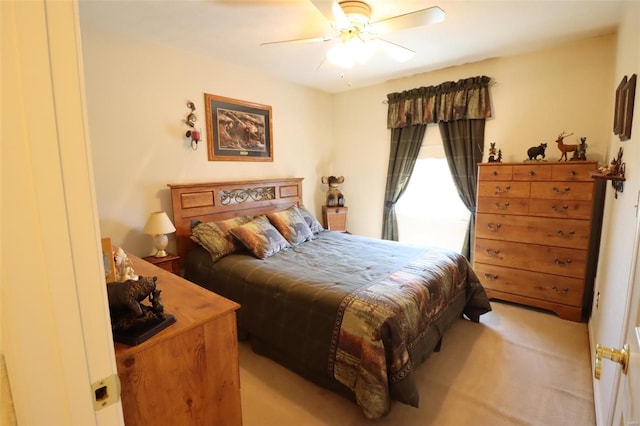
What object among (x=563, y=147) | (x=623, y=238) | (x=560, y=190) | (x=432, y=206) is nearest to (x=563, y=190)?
(x=560, y=190)

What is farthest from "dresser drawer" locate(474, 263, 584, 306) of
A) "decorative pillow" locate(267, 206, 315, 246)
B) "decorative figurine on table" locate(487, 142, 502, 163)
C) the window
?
"decorative pillow" locate(267, 206, 315, 246)

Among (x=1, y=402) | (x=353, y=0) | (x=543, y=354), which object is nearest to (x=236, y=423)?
(x=1, y=402)

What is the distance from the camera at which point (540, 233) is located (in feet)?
9.18

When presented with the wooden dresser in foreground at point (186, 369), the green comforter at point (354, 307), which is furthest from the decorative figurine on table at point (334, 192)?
the wooden dresser in foreground at point (186, 369)

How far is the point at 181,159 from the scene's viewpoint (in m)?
2.98

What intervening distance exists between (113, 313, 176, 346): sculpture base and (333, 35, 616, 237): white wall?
3.49 m

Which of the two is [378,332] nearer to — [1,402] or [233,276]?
[233,276]

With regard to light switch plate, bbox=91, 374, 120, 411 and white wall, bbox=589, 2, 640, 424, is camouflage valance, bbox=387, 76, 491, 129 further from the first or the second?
light switch plate, bbox=91, 374, 120, 411

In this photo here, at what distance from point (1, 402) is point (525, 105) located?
156 inches

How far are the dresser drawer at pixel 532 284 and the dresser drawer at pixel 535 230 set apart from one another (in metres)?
0.31

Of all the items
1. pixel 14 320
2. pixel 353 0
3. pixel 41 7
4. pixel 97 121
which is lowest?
pixel 14 320

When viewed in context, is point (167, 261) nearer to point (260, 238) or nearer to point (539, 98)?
point (260, 238)

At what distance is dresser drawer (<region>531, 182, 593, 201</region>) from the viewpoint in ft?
8.43

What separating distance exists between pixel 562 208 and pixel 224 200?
318 centimetres
